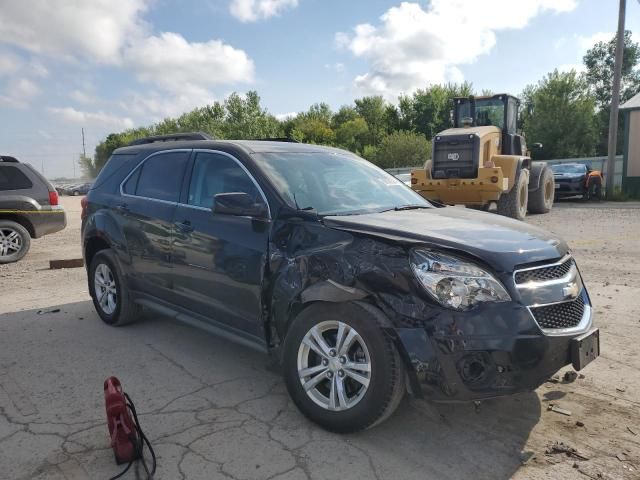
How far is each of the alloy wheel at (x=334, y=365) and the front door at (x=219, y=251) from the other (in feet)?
1.77

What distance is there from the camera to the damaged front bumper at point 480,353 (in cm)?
266

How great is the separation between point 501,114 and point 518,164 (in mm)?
1818

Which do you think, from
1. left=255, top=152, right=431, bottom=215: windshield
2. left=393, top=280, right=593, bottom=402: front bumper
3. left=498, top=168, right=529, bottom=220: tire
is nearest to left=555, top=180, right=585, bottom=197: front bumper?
left=498, top=168, right=529, bottom=220: tire

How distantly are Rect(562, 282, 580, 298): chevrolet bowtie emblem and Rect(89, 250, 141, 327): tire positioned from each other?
3851 millimetres

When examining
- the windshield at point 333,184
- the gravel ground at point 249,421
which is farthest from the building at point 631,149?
the windshield at point 333,184

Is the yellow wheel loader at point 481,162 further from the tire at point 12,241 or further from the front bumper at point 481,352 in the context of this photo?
the front bumper at point 481,352

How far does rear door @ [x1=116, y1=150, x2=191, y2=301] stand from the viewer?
4410 mm

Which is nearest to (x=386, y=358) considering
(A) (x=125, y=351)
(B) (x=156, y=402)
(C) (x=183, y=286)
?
(B) (x=156, y=402)

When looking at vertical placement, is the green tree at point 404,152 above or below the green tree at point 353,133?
below

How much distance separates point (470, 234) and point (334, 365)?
3.63 feet

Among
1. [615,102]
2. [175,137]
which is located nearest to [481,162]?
[175,137]

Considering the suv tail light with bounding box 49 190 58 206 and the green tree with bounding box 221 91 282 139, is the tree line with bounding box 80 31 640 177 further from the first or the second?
the suv tail light with bounding box 49 190 58 206

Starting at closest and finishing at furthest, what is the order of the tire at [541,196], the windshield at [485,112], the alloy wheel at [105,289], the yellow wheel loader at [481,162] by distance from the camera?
the alloy wheel at [105,289], the yellow wheel loader at [481,162], the windshield at [485,112], the tire at [541,196]

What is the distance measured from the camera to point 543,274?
2945 mm
